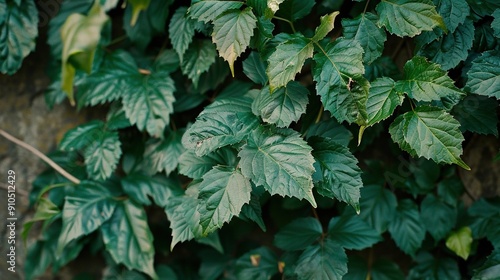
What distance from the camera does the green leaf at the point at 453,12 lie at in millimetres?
1142

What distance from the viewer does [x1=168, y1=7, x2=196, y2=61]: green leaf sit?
4.49 ft

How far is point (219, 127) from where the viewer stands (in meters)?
1.14

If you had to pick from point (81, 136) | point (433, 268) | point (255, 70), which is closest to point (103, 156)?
point (81, 136)

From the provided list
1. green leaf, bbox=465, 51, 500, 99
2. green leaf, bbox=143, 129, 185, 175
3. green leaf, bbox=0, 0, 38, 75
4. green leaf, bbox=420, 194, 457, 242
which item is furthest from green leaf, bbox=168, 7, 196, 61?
green leaf, bbox=420, 194, 457, 242

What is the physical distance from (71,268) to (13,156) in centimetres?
43

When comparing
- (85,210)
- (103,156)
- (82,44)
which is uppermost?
(82,44)

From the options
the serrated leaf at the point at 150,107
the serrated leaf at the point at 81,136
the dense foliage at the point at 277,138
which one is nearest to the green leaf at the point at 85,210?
the dense foliage at the point at 277,138

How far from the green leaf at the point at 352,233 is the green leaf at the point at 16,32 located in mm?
1045

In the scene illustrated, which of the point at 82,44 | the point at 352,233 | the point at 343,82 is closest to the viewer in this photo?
the point at 82,44

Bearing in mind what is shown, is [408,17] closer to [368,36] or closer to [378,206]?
[368,36]

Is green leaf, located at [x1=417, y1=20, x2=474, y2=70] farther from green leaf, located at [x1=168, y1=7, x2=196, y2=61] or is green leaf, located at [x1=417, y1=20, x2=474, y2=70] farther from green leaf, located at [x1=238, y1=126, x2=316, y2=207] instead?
green leaf, located at [x1=168, y1=7, x2=196, y2=61]

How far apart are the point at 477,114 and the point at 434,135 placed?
252mm

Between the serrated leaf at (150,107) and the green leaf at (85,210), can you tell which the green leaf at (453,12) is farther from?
the green leaf at (85,210)

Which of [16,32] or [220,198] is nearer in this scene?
[220,198]
